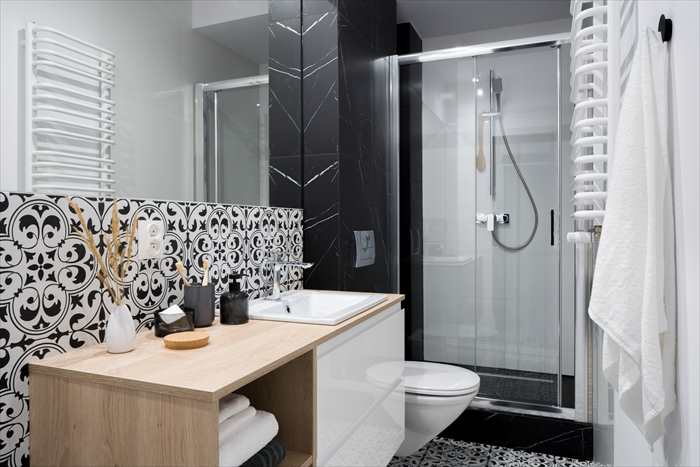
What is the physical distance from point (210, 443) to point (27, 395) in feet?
1.41

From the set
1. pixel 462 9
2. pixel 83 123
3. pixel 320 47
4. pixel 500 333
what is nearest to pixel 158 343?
pixel 83 123

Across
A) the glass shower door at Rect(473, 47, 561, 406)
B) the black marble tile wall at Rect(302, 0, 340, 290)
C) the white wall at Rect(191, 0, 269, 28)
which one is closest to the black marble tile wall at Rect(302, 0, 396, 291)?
the black marble tile wall at Rect(302, 0, 340, 290)

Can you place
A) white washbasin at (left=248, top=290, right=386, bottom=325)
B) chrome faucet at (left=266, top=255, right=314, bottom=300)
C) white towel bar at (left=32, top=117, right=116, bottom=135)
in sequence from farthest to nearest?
chrome faucet at (left=266, top=255, right=314, bottom=300), white washbasin at (left=248, top=290, right=386, bottom=325), white towel bar at (left=32, top=117, right=116, bottom=135)

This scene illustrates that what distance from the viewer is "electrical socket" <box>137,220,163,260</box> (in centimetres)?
123

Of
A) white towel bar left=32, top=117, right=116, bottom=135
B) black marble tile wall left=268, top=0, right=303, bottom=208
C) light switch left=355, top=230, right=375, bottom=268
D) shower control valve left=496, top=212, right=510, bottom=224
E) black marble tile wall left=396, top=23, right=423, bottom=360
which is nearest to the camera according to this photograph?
white towel bar left=32, top=117, right=116, bottom=135

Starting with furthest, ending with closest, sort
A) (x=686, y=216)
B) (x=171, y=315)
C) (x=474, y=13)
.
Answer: (x=474, y=13)
(x=171, y=315)
(x=686, y=216)

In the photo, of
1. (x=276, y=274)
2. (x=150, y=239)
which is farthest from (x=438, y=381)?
(x=150, y=239)

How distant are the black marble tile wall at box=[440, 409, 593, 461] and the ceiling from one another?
7.96 feet

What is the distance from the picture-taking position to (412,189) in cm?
289

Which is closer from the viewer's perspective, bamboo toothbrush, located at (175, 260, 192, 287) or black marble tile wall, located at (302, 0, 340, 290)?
bamboo toothbrush, located at (175, 260, 192, 287)

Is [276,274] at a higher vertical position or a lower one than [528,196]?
lower

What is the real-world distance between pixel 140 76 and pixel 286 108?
86 cm

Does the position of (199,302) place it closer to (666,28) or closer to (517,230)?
(666,28)

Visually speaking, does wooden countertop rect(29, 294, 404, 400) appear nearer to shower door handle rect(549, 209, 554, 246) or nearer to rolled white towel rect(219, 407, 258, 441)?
rolled white towel rect(219, 407, 258, 441)
